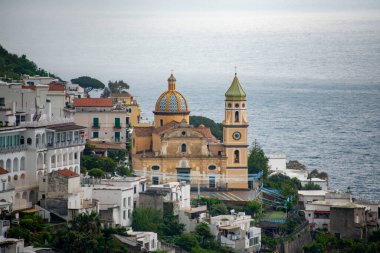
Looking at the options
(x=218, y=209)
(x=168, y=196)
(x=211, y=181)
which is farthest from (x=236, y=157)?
(x=168, y=196)

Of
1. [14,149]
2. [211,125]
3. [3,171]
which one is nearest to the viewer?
[3,171]

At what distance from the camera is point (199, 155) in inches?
3120

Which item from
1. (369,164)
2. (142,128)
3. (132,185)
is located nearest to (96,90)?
(369,164)

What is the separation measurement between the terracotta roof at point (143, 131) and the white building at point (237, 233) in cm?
1322

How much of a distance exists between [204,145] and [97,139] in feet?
16.1

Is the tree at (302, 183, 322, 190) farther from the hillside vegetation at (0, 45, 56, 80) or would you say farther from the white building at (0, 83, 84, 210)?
the hillside vegetation at (0, 45, 56, 80)

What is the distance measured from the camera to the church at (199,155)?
259 ft

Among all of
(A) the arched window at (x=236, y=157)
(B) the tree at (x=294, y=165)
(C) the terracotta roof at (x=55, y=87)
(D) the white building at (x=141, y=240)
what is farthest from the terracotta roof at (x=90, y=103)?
(D) the white building at (x=141, y=240)

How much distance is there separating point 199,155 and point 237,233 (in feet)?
41.1

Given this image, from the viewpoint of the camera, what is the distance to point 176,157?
79.2 meters

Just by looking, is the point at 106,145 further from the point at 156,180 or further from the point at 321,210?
the point at 321,210

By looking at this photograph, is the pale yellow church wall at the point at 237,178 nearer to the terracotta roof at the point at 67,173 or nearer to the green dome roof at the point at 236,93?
the green dome roof at the point at 236,93

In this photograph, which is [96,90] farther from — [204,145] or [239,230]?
[239,230]

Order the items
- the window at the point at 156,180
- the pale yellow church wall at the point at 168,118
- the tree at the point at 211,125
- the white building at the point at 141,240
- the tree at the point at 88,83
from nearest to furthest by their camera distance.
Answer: the white building at the point at 141,240 < the window at the point at 156,180 < the pale yellow church wall at the point at 168,118 < the tree at the point at 211,125 < the tree at the point at 88,83
